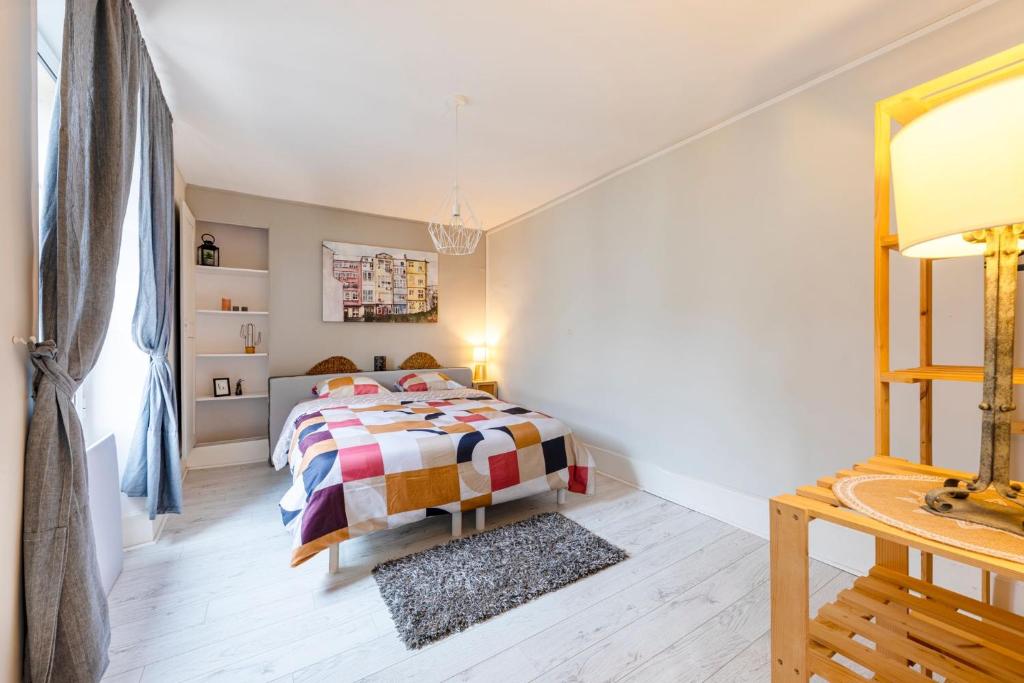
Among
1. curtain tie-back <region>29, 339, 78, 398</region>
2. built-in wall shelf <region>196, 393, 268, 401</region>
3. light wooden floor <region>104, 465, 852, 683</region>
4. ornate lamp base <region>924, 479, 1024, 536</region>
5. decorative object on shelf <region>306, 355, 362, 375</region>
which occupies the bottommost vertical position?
light wooden floor <region>104, 465, 852, 683</region>

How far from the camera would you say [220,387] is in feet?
11.8

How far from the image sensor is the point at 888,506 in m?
0.83

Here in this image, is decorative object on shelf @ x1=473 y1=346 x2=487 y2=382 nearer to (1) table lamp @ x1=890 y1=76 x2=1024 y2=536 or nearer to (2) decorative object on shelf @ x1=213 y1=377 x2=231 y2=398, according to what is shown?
(2) decorative object on shelf @ x1=213 y1=377 x2=231 y2=398

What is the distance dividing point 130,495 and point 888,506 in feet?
10.4

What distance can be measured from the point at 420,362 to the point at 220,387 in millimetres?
1840

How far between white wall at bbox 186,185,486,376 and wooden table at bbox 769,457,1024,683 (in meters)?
4.05

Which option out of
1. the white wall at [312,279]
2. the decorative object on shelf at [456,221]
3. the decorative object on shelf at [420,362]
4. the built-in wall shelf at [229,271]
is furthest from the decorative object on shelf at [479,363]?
the built-in wall shelf at [229,271]

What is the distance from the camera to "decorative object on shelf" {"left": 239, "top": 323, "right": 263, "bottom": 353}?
148 inches

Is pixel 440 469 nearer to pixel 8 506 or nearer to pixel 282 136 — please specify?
pixel 8 506

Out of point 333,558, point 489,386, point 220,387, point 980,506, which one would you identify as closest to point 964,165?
point 980,506

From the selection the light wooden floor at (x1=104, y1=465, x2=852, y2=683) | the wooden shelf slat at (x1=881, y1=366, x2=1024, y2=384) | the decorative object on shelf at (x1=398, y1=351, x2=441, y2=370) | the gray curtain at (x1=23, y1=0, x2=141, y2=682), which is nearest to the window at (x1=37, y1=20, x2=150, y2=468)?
the light wooden floor at (x1=104, y1=465, x2=852, y2=683)

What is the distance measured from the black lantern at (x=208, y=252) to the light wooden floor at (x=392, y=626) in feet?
7.23

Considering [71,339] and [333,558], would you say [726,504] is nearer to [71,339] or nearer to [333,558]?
[333,558]

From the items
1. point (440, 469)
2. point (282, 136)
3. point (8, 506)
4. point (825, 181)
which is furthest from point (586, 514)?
point (282, 136)
